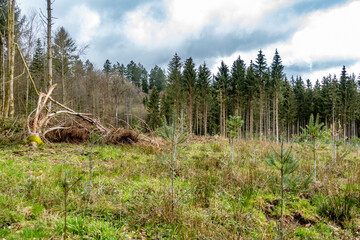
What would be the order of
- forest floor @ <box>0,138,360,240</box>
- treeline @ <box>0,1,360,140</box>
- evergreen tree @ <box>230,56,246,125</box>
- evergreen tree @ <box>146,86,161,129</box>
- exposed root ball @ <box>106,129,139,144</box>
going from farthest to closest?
1. evergreen tree @ <box>146,86,161,129</box>
2. evergreen tree @ <box>230,56,246,125</box>
3. treeline @ <box>0,1,360,140</box>
4. exposed root ball @ <box>106,129,139,144</box>
5. forest floor @ <box>0,138,360,240</box>

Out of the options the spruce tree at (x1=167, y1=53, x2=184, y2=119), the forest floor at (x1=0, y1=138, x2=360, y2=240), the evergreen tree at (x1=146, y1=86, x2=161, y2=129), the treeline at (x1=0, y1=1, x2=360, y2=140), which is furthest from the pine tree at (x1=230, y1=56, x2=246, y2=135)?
the forest floor at (x1=0, y1=138, x2=360, y2=240)

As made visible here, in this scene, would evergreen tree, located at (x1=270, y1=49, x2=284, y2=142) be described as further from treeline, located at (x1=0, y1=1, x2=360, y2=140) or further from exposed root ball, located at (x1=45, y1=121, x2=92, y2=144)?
exposed root ball, located at (x1=45, y1=121, x2=92, y2=144)

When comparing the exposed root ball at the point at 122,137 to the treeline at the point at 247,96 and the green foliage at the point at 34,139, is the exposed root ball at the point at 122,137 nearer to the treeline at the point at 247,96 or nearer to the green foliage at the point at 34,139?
the green foliage at the point at 34,139

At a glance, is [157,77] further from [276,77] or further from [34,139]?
[34,139]

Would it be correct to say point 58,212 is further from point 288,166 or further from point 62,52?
point 62,52

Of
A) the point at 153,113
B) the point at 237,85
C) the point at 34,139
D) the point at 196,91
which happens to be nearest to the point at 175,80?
the point at 196,91

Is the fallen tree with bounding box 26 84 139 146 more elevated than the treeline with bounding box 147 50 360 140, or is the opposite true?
the treeline with bounding box 147 50 360 140

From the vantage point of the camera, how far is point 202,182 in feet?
16.2

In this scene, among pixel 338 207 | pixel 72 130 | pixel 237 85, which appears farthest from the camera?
pixel 237 85

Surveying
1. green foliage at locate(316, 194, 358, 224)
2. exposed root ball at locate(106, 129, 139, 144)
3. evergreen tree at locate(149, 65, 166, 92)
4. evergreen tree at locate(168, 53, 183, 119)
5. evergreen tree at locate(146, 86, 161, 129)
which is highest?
evergreen tree at locate(149, 65, 166, 92)

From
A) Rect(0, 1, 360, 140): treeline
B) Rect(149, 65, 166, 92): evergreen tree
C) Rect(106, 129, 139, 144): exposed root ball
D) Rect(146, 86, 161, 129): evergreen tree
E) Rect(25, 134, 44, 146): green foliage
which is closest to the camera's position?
Rect(25, 134, 44, 146): green foliage

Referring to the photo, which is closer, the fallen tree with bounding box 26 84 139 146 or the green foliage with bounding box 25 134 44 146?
the green foliage with bounding box 25 134 44 146

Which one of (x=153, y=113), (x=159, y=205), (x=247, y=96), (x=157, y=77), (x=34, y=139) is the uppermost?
(x=157, y=77)

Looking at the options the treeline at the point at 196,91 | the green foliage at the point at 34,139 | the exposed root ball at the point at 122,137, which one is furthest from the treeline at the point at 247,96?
the green foliage at the point at 34,139
